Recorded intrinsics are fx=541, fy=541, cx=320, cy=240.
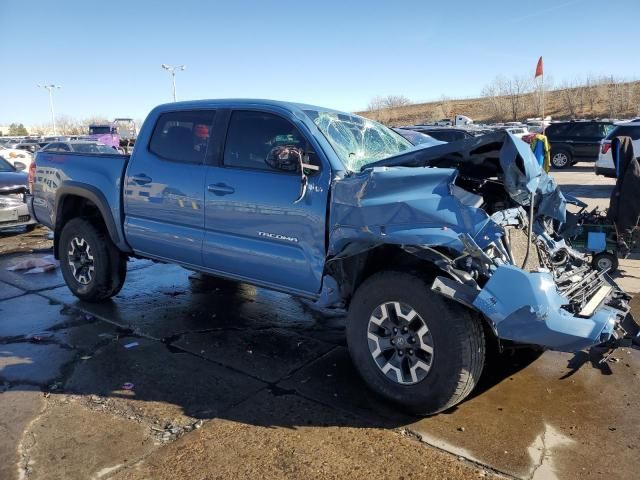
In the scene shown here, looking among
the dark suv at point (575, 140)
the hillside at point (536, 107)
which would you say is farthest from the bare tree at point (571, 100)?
the dark suv at point (575, 140)

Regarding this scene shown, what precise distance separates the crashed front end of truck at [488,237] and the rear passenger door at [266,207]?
22 centimetres

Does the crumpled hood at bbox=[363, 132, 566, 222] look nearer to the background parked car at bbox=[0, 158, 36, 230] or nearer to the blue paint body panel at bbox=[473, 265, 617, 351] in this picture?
the blue paint body panel at bbox=[473, 265, 617, 351]

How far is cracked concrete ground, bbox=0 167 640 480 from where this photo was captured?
2.98 metres

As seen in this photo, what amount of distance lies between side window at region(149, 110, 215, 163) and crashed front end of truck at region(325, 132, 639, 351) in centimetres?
157

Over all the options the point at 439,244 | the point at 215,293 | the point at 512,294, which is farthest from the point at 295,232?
the point at 215,293

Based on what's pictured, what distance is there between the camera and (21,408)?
11.8ft

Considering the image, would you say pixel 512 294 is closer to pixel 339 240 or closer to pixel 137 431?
pixel 339 240

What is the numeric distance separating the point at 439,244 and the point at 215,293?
3560mm

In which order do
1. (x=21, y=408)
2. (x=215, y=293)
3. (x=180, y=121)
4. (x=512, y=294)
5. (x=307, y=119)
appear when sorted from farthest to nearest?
(x=215, y=293) → (x=180, y=121) → (x=307, y=119) → (x=21, y=408) → (x=512, y=294)

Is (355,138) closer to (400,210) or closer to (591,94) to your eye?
(400,210)

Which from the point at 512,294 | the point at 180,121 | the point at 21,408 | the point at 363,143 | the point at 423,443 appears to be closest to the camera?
the point at 512,294

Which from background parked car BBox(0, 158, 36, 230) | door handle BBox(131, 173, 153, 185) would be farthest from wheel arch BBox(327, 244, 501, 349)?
background parked car BBox(0, 158, 36, 230)

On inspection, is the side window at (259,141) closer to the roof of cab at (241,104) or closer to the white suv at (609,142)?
the roof of cab at (241,104)

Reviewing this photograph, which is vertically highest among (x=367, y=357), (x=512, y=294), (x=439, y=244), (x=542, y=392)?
(x=439, y=244)
